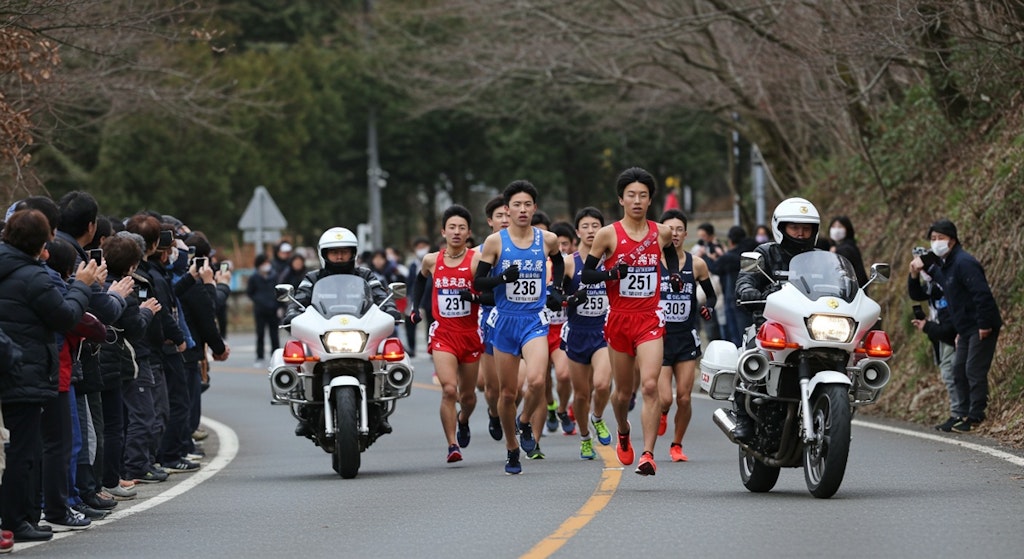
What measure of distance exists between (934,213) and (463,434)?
9246mm

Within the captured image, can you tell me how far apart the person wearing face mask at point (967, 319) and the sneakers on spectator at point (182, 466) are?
6926 millimetres

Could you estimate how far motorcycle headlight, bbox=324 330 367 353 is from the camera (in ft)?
47.4

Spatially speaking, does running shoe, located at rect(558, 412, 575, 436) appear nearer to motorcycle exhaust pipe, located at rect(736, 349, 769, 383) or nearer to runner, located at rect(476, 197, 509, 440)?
runner, located at rect(476, 197, 509, 440)


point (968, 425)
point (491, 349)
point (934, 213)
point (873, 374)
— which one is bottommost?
point (968, 425)

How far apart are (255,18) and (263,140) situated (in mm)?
9469

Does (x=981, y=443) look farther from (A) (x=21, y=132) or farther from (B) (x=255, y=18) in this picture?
(B) (x=255, y=18)

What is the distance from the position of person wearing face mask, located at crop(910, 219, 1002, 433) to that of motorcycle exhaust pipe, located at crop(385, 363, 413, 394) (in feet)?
18.3

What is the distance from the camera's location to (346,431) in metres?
14.3

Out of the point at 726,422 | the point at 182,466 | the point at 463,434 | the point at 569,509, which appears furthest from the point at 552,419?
the point at 569,509

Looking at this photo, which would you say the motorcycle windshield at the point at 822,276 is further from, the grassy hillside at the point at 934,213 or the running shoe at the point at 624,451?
the grassy hillside at the point at 934,213

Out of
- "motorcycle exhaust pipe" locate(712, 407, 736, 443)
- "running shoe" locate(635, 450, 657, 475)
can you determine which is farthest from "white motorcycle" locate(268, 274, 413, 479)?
"motorcycle exhaust pipe" locate(712, 407, 736, 443)

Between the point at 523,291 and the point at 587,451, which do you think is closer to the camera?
the point at 523,291

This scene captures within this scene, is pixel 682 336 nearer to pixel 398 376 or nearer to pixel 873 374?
pixel 398 376

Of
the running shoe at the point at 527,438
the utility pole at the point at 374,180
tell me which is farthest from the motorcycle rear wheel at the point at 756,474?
the utility pole at the point at 374,180
